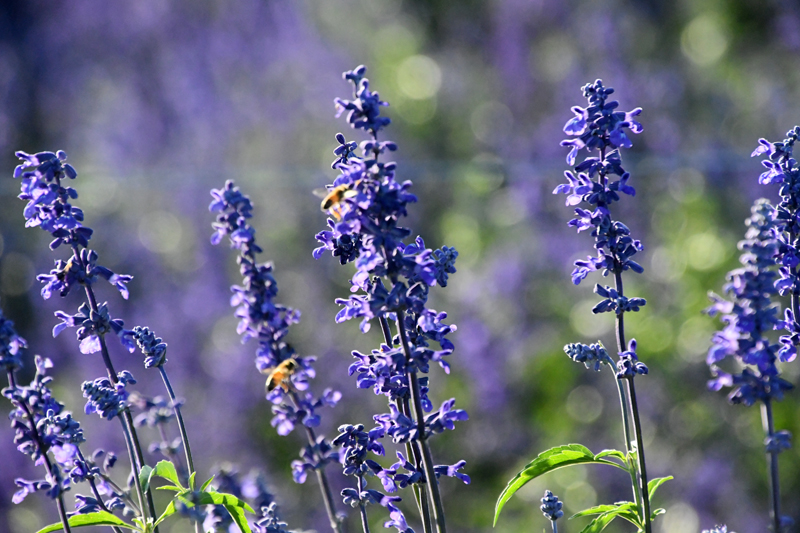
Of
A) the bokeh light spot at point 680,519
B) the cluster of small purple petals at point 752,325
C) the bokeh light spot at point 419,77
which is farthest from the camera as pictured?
the bokeh light spot at point 419,77

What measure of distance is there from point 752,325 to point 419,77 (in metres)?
5.10

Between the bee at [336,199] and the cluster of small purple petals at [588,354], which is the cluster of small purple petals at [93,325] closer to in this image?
the bee at [336,199]

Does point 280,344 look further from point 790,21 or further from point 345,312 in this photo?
point 790,21

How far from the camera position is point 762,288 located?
2.81 ft

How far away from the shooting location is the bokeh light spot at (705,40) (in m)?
5.04

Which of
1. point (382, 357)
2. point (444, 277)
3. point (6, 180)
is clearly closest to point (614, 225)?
point (444, 277)

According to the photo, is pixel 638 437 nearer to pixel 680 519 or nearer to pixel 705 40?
pixel 680 519

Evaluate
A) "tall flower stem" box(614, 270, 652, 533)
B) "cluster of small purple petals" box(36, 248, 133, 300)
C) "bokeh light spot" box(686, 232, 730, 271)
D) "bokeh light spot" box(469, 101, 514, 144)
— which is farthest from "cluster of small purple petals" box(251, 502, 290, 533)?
"bokeh light spot" box(469, 101, 514, 144)

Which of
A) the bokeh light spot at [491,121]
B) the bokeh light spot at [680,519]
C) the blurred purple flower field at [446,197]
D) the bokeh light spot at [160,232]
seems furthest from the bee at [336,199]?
the bokeh light spot at [160,232]

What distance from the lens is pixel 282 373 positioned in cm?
92

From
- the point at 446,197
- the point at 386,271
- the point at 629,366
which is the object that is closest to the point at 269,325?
the point at 386,271

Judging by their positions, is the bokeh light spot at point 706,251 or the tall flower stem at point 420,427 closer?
the tall flower stem at point 420,427

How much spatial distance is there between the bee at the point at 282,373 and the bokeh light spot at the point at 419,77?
4.90 metres

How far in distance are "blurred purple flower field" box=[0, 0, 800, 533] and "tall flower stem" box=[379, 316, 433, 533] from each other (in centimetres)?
304
